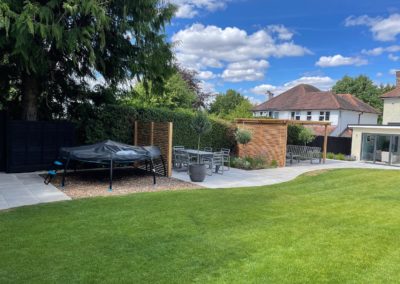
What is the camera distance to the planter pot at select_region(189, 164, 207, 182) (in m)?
9.40

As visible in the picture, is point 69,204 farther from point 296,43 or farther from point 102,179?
point 296,43

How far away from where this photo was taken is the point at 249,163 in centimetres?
1320

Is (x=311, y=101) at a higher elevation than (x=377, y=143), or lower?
higher

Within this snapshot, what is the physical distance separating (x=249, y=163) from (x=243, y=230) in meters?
8.54

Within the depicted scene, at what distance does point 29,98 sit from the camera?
1048cm

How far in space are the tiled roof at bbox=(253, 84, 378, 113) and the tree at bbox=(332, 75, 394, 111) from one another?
33.9 feet

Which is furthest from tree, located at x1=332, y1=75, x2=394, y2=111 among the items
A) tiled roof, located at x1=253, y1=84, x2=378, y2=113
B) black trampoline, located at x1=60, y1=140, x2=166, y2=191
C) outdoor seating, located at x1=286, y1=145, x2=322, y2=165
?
black trampoline, located at x1=60, y1=140, x2=166, y2=191

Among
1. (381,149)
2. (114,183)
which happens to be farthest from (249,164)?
(381,149)

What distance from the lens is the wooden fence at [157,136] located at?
10042 millimetres

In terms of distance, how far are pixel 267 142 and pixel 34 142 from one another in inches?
382

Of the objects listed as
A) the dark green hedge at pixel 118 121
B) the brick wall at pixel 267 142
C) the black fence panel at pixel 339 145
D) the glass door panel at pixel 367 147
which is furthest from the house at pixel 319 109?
the dark green hedge at pixel 118 121

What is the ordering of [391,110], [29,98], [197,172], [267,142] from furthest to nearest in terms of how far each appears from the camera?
1. [391,110]
2. [267,142]
3. [29,98]
4. [197,172]

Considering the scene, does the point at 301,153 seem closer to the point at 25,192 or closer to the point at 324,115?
the point at 25,192

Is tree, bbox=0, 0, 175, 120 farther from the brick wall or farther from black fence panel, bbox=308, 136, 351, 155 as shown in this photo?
black fence panel, bbox=308, 136, 351, 155
